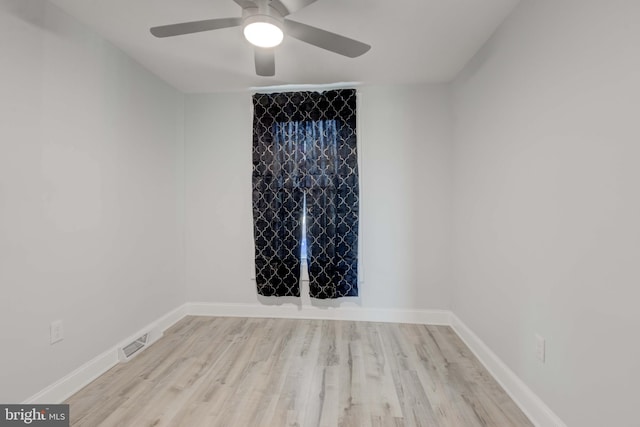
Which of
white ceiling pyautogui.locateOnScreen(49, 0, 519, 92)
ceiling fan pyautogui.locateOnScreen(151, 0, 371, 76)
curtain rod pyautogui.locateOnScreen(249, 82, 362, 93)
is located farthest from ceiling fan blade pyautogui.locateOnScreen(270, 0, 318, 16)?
curtain rod pyautogui.locateOnScreen(249, 82, 362, 93)

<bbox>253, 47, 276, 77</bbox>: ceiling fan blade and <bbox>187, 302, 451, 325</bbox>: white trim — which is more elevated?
<bbox>253, 47, 276, 77</bbox>: ceiling fan blade

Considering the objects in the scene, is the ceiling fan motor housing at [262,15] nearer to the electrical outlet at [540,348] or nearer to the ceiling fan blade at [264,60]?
the ceiling fan blade at [264,60]

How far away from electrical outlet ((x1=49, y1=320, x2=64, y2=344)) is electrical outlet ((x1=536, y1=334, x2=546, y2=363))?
2.79 metres

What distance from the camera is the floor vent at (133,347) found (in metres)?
2.31

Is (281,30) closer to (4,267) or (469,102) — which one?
(469,102)

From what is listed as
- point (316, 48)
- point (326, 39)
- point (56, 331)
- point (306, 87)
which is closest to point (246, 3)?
point (326, 39)

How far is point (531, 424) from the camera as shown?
162 centimetres

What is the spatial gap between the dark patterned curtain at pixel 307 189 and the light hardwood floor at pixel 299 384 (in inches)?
21.7

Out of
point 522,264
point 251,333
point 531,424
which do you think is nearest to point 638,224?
point 522,264

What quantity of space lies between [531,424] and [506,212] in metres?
1.20

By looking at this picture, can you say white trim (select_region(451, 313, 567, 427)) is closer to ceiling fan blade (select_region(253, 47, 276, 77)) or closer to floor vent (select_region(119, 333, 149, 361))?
ceiling fan blade (select_region(253, 47, 276, 77))

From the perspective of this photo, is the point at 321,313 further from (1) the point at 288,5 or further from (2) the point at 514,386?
(1) the point at 288,5

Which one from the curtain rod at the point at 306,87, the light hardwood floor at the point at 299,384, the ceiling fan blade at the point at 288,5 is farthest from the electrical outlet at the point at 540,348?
the curtain rod at the point at 306,87

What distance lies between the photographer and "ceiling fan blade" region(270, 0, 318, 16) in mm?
1457
